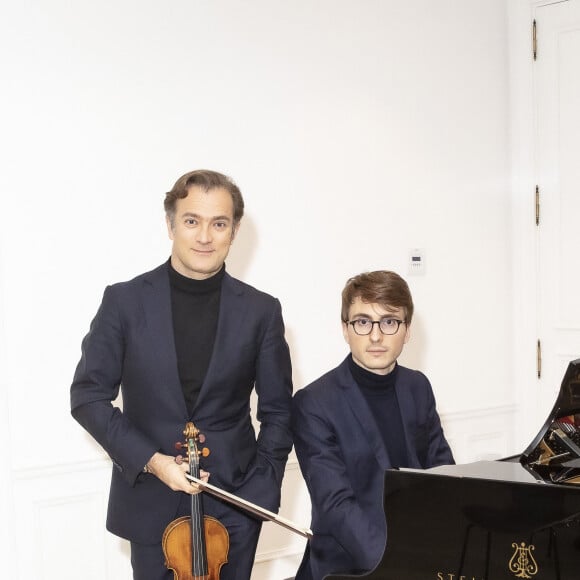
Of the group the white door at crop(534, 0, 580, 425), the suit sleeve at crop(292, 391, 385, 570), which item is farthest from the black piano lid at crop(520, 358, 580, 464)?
the white door at crop(534, 0, 580, 425)

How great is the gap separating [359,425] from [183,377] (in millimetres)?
464

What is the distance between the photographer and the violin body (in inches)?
80.7

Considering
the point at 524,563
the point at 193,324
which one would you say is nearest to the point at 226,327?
the point at 193,324

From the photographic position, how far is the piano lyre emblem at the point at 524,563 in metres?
1.61

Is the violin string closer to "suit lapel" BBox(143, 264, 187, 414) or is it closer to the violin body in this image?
the violin body

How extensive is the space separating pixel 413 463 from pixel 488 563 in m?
0.58

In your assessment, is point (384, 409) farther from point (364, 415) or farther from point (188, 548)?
point (188, 548)

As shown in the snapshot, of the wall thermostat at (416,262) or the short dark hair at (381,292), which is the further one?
the wall thermostat at (416,262)

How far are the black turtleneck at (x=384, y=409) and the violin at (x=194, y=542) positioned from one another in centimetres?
44

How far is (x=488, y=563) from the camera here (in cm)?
164

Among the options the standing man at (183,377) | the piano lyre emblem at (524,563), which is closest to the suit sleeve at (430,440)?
the standing man at (183,377)

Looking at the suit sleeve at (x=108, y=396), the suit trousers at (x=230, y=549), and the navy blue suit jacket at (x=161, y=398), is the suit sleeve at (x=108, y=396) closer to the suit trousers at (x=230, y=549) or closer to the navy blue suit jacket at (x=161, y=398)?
the navy blue suit jacket at (x=161, y=398)

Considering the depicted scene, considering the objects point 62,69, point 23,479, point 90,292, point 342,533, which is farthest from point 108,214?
point 342,533

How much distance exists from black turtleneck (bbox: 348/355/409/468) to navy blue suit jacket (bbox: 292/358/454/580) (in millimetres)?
16
